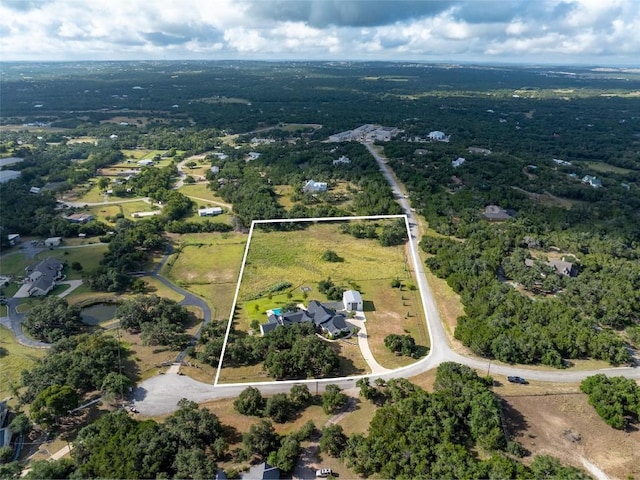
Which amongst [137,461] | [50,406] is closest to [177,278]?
[50,406]

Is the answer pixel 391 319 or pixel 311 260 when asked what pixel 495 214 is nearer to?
pixel 311 260

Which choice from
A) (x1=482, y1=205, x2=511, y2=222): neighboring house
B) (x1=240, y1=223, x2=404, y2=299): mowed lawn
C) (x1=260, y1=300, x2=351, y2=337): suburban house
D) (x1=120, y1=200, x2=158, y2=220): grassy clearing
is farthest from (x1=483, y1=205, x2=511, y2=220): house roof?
(x1=120, y1=200, x2=158, y2=220): grassy clearing

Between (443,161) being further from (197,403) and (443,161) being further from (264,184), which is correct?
(197,403)

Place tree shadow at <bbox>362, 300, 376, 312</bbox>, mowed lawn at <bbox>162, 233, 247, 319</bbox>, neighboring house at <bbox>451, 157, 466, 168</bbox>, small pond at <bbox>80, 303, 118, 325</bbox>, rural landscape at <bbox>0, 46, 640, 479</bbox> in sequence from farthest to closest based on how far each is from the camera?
neighboring house at <bbox>451, 157, 466, 168</bbox>, mowed lawn at <bbox>162, 233, 247, 319</bbox>, tree shadow at <bbox>362, 300, 376, 312</bbox>, small pond at <bbox>80, 303, 118, 325</bbox>, rural landscape at <bbox>0, 46, 640, 479</bbox>

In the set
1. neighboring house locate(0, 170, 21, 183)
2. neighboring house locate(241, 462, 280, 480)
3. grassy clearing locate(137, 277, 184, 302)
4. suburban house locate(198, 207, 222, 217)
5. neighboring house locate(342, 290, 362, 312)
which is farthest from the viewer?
neighboring house locate(0, 170, 21, 183)

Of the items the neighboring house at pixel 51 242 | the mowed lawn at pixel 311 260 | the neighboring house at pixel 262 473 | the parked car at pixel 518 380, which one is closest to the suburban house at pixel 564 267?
the mowed lawn at pixel 311 260

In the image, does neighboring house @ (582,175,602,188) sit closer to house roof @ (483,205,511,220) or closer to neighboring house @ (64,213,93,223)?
house roof @ (483,205,511,220)

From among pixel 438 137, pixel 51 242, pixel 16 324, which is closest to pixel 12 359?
pixel 16 324
